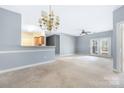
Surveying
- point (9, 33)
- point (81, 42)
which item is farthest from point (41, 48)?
point (81, 42)

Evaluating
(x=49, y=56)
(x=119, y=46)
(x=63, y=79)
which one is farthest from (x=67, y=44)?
(x=63, y=79)

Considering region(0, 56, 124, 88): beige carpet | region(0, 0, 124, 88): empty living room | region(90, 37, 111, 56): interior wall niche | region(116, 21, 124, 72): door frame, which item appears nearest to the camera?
region(0, 56, 124, 88): beige carpet

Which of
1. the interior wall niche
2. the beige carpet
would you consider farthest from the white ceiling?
the interior wall niche

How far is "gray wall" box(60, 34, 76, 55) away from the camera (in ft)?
36.3

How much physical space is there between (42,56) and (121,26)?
4.10 meters

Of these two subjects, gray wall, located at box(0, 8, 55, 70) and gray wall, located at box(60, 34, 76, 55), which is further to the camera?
gray wall, located at box(60, 34, 76, 55)

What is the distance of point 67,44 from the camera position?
38.9ft

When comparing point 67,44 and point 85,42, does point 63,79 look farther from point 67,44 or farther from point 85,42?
point 85,42

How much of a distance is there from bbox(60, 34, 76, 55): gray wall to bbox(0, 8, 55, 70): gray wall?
617 cm

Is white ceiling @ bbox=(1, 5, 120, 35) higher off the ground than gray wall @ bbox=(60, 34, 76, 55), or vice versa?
white ceiling @ bbox=(1, 5, 120, 35)

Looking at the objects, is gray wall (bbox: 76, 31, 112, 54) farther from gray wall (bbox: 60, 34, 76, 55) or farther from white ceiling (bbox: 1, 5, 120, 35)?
white ceiling (bbox: 1, 5, 120, 35)

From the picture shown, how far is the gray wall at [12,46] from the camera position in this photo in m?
3.75
